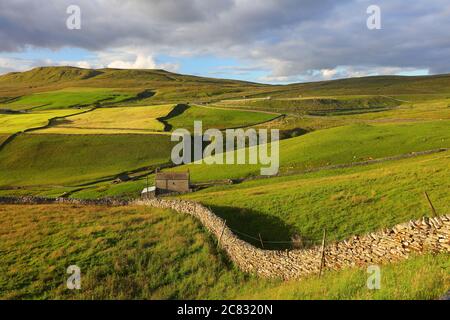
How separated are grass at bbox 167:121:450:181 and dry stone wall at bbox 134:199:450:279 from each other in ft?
121

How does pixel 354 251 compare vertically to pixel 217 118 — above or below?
below

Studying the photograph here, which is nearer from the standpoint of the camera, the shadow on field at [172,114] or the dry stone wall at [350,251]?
the dry stone wall at [350,251]

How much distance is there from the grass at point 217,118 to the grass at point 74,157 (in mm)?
20595

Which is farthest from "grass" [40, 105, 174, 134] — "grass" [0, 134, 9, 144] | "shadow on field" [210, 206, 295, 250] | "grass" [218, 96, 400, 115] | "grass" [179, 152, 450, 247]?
"shadow on field" [210, 206, 295, 250]

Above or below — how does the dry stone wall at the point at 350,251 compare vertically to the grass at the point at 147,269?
above

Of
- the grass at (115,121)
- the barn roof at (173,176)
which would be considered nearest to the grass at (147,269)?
the barn roof at (173,176)

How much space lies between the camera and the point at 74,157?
82750 millimetres

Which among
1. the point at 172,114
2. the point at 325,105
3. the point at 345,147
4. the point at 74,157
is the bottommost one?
the point at 74,157

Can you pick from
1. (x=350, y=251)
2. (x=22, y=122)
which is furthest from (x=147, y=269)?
(x=22, y=122)

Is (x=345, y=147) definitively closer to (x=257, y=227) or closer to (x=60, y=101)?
(x=257, y=227)

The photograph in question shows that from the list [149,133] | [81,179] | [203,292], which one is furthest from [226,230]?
[149,133]

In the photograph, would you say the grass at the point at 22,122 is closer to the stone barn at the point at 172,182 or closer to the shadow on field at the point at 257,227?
the stone barn at the point at 172,182

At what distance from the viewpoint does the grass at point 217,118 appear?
10915 centimetres

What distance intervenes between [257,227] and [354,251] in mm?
14279
